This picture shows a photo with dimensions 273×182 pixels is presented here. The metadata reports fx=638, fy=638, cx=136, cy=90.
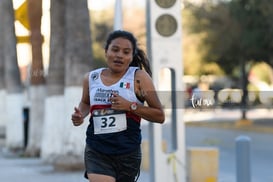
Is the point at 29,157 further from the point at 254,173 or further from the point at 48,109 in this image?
the point at 254,173

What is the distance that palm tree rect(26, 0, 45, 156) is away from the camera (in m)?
16.5

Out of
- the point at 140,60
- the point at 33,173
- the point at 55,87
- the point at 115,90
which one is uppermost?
the point at 140,60

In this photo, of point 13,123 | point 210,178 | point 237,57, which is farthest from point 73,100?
point 237,57

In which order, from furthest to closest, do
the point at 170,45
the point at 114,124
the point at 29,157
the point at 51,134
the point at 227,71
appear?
the point at 227,71, the point at 29,157, the point at 51,134, the point at 170,45, the point at 114,124

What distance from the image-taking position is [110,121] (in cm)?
482

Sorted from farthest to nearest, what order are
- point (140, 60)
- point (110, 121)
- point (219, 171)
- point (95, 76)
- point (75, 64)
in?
point (219, 171) → point (75, 64) → point (140, 60) → point (95, 76) → point (110, 121)

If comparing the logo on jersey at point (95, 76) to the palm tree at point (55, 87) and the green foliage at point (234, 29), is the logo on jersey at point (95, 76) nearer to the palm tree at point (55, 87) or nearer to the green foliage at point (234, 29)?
the palm tree at point (55, 87)

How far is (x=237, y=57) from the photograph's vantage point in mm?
33156

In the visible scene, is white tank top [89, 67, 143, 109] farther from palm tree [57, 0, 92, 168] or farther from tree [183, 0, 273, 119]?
tree [183, 0, 273, 119]

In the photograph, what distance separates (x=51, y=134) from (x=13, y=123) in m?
5.28

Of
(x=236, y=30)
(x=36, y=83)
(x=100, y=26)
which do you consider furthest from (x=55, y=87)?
(x=100, y=26)

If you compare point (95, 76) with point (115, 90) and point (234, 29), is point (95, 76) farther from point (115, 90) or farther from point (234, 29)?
point (234, 29)

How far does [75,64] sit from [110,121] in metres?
8.33

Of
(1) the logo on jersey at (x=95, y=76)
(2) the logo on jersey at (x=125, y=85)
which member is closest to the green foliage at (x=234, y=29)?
(1) the logo on jersey at (x=95, y=76)
